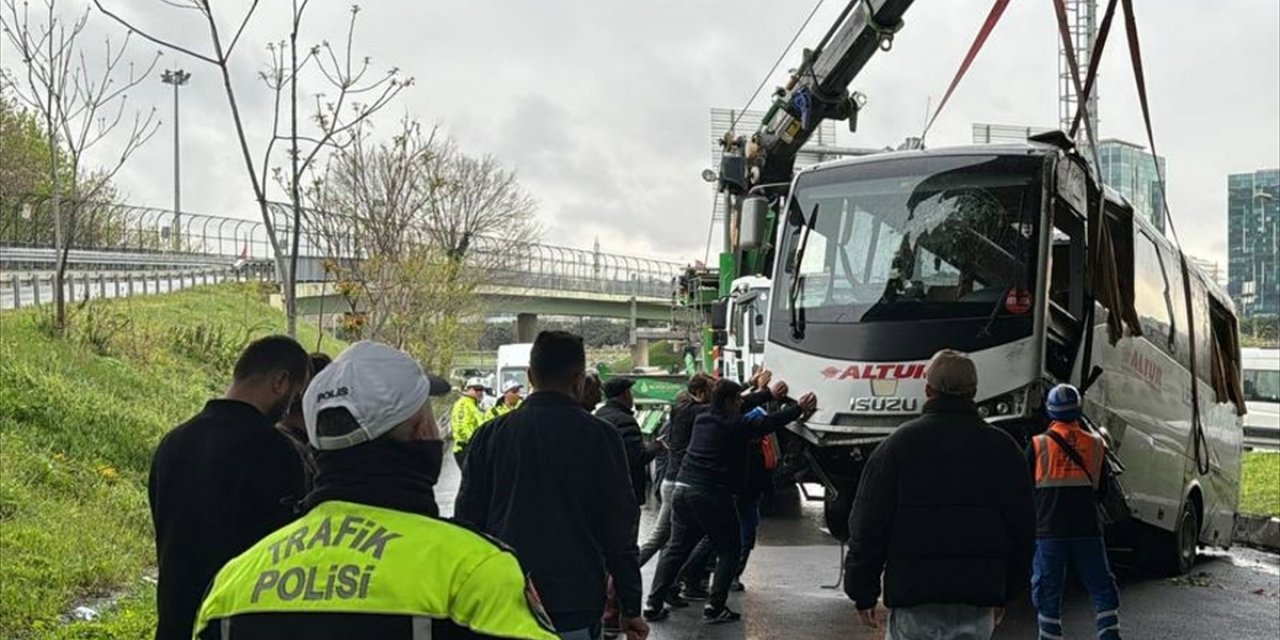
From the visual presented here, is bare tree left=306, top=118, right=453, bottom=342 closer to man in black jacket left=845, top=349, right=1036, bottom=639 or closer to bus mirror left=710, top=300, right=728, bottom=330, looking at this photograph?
bus mirror left=710, top=300, right=728, bottom=330

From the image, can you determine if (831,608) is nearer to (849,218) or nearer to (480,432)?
(849,218)

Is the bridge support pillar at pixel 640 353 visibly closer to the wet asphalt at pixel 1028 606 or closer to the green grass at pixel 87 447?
the green grass at pixel 87 447

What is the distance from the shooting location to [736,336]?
16766 mm

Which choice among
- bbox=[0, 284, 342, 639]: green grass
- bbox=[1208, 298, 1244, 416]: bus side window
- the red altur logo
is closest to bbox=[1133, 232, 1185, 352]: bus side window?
bbox=[1208, 298, 1244, 416]: bus side window

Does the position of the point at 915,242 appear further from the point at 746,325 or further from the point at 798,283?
the point at 746,325

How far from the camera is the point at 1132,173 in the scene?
1717 centimetres

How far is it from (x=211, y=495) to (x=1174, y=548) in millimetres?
9794

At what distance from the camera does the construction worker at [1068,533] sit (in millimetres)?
7461

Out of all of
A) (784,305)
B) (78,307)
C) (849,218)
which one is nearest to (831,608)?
(784,305)

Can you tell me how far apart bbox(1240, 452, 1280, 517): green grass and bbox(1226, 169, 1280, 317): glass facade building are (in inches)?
817

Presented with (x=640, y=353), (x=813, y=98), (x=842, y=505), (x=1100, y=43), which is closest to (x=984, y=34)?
(x=1100, y=43)

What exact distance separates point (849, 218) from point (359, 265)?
9378 millimetres

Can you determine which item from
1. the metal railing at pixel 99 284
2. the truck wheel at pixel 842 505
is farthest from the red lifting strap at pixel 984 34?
the metal railing at pixel 99 284

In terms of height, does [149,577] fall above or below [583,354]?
below
